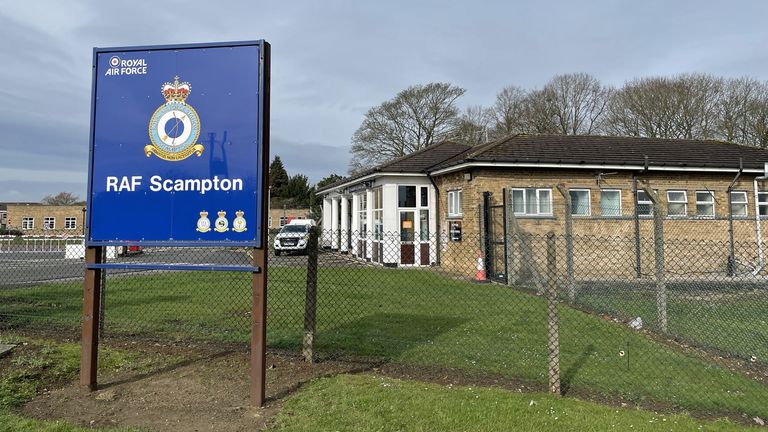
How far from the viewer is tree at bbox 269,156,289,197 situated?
7456 centimetres

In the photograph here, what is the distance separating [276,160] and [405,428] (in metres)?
76.6

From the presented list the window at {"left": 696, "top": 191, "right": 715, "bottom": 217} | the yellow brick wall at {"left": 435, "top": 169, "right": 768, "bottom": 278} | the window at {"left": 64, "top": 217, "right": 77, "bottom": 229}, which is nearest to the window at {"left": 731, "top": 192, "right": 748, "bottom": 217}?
the yellow brick wall at {"left": 435, "top": 169, "right": 768, "bottom": 278}

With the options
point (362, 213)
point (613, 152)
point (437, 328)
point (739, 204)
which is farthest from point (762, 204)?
point (437, 328)

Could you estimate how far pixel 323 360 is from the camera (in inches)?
217

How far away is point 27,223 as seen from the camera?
6550 centimetres

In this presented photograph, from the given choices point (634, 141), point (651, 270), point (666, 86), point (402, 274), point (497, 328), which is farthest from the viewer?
point (666, 86)

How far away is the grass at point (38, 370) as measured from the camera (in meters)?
3.69

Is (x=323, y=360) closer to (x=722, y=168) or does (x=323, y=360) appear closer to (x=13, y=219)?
(x=722, y=168)

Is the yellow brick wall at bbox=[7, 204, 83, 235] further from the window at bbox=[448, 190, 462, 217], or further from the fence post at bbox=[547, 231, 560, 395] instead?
the fence post at bbox=[547, 231, 560, 395]

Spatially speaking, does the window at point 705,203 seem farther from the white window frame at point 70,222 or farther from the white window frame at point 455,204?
the white window frame at point 70,222

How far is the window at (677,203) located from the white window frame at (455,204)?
727 centimetres

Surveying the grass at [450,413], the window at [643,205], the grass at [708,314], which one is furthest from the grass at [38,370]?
the window at [643,205]

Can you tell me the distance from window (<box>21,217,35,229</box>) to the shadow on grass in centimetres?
7273

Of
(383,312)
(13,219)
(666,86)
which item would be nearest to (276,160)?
(13,219)
